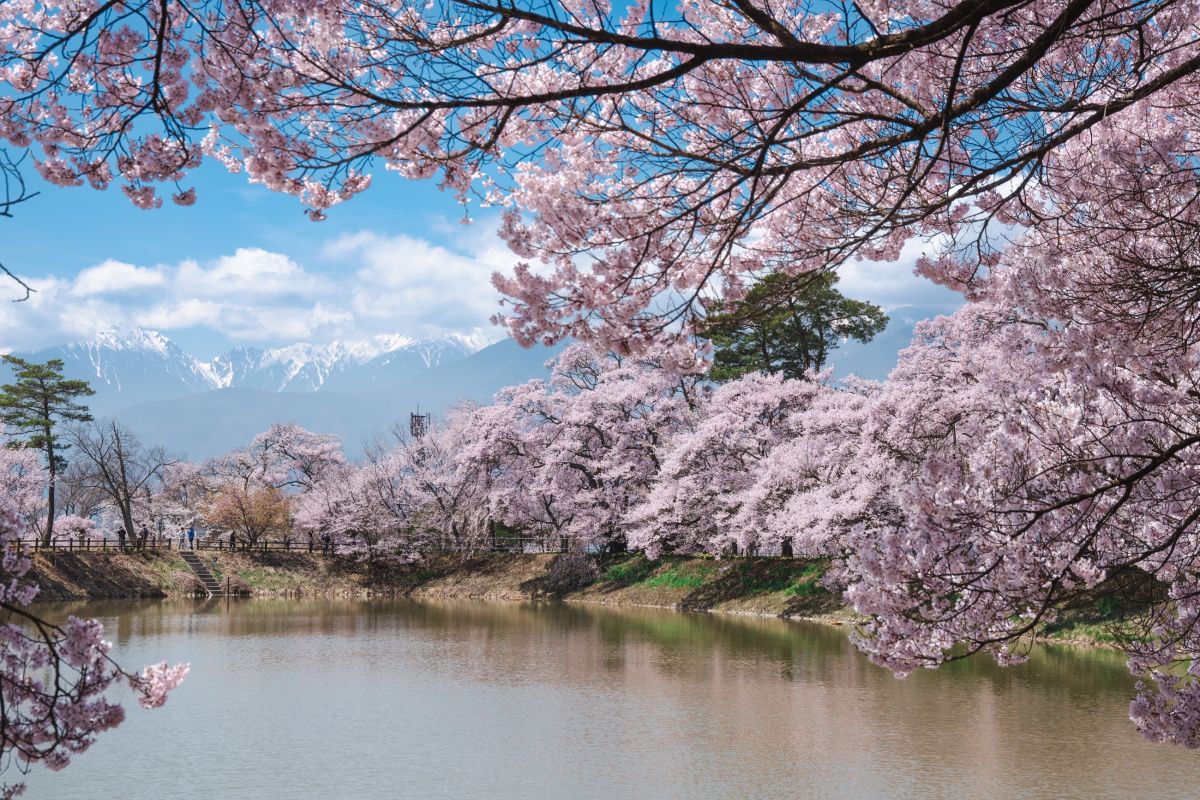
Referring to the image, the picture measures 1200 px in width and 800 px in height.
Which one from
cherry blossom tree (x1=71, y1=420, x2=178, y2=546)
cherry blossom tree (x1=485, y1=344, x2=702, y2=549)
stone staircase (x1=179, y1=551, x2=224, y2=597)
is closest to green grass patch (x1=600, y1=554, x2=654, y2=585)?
cherry blossom tree (x1=485, y1=344, x2=702, y2=549)

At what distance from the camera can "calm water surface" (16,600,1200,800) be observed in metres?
9.48

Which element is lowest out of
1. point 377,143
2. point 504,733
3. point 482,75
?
point 504,733

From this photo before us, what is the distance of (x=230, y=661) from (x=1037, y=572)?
15.8 m

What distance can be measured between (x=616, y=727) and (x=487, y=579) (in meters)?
24.6

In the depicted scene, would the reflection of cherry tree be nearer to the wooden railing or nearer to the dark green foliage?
the dark green foliage

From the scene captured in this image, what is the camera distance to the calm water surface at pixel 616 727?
31.1 feet

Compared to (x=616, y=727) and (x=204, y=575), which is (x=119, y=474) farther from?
(x=616, y=727)

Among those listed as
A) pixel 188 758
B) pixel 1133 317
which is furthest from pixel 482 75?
pixel 188 758

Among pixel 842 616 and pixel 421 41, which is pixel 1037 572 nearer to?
pixel 421 41

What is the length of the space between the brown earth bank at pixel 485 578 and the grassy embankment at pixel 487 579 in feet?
0.12

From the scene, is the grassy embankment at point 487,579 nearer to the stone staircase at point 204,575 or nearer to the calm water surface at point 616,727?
the stone staircase at point 204,575

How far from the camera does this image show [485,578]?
36.2 m

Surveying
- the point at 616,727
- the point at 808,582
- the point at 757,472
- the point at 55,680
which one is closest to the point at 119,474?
the point at 757,472

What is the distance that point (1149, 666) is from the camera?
246 inches
